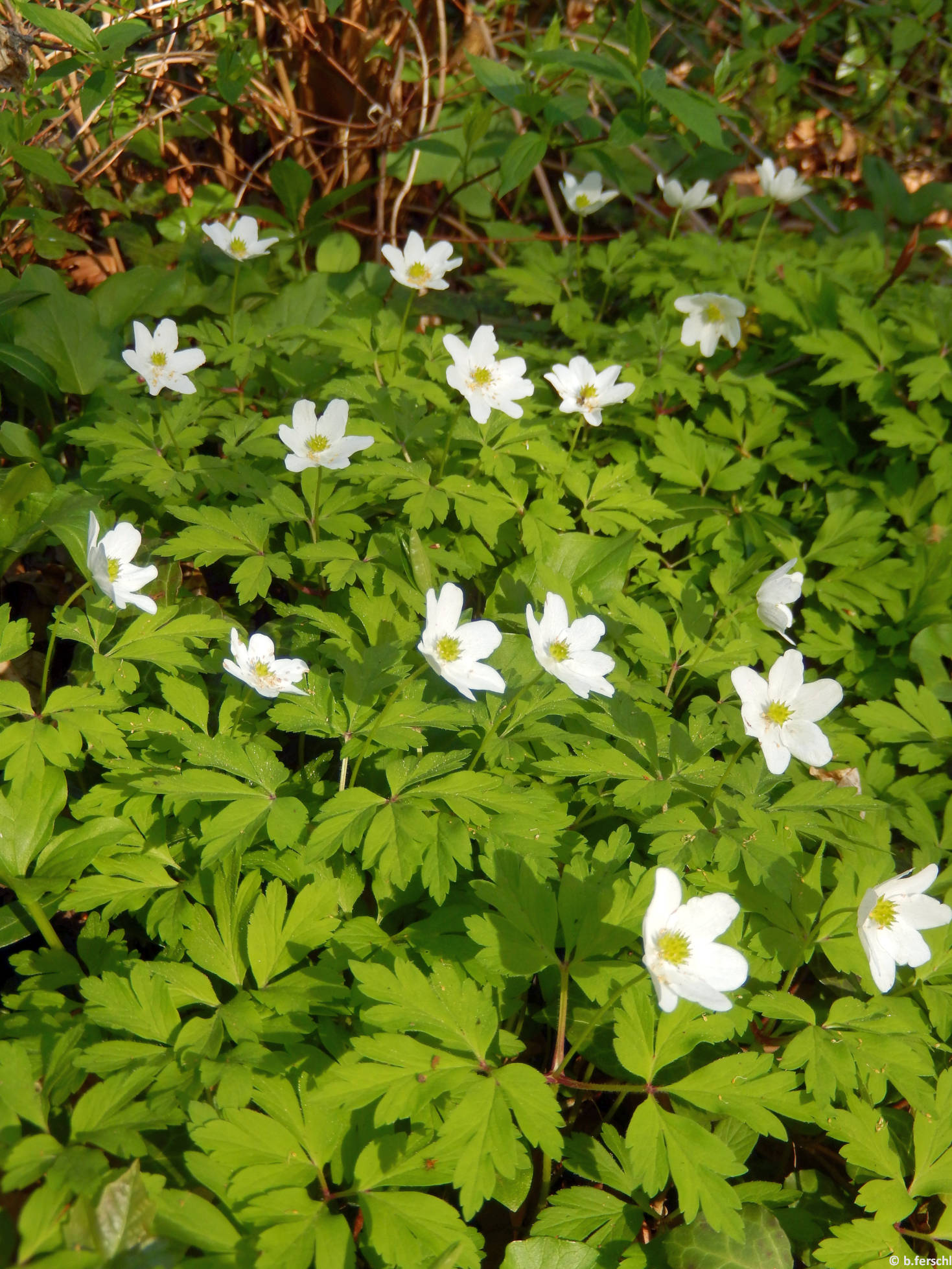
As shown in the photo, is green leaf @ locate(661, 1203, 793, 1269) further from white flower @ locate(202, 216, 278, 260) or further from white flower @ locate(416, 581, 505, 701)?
white flower @ locate(202, 216, 278, 260)

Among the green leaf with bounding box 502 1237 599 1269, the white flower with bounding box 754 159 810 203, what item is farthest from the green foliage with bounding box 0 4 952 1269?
the white flower with bounding box 754 159 810 203

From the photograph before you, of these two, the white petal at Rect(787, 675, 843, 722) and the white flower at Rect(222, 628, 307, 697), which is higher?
the white petal at Rect(787, 675, 843, 722)

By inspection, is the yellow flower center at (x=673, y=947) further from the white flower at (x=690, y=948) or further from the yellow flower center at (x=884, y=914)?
the yellow flower center at (x=884, y=914)

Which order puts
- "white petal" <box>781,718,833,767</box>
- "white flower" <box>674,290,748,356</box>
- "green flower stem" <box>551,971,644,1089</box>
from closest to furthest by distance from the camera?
"green flower stem" <box>551,971,644,1089</box>
"white petal" <box>781,718,833,767</box>
"white flower" <box>674,290,748,356</box>

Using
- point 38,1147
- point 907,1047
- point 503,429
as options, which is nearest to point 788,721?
point 907,1047

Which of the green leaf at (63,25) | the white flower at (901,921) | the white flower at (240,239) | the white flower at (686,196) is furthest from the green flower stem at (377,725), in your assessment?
the white flower at (686,196)

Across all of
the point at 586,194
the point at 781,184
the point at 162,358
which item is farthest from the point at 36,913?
the point at 781,184
